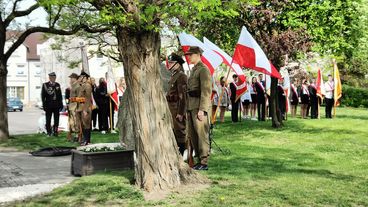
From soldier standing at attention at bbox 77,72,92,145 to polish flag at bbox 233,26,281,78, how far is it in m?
4.91

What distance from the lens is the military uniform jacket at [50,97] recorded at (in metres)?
17.7

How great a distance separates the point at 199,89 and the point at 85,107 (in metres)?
6.31

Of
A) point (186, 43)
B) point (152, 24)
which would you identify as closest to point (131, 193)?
point (152, 24)

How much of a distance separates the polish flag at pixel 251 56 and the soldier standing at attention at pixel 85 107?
491 centimetres

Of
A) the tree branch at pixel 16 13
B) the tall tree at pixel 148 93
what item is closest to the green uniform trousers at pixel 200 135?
the tall tree at pixel 148 93

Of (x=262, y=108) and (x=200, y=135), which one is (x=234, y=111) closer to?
(x=262, y=108)

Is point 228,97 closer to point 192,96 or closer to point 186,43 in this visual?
point 186,43

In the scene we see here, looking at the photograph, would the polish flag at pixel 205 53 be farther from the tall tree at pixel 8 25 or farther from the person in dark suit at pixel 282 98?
the person in dark suit at pixel 282 98

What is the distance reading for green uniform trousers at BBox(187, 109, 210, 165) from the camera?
29.5 ft

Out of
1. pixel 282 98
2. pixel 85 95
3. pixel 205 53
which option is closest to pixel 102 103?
pixel 85 95

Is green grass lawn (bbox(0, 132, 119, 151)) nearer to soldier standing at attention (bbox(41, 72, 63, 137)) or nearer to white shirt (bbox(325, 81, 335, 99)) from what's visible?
soldier standing at attention (bbox(41, 72, 63, 137))

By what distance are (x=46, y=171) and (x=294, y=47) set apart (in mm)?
10001

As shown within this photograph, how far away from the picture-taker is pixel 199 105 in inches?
353

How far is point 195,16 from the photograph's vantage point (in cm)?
750
